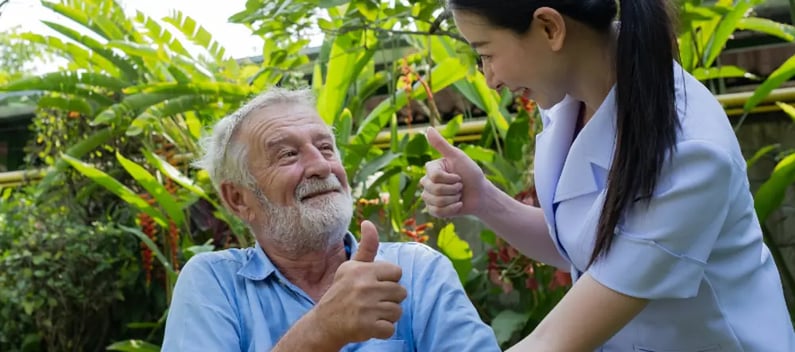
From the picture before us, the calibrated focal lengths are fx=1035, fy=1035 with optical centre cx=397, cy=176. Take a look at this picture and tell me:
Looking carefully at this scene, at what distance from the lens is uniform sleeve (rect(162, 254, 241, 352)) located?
72.9 inches

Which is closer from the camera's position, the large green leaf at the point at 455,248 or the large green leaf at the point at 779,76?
the large green leaf at the point at 779,76

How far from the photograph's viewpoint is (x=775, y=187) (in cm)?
296


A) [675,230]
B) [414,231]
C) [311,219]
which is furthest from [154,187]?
[675,230]

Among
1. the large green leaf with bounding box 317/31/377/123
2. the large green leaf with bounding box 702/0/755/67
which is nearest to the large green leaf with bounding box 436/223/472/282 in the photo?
the large green leaf with bounding box 317/31/377/123

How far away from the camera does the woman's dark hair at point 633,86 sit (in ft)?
4.39

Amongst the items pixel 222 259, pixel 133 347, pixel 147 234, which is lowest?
pixel 133 347

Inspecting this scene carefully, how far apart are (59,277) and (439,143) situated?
296 cm

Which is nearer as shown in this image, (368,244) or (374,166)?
(368,244)

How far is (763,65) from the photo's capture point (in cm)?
391

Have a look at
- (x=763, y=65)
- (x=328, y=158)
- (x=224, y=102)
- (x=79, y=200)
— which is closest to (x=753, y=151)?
(x=763, y=65)

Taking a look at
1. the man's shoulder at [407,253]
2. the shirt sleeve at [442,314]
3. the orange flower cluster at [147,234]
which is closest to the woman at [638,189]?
the shirt sleeve at [442,314]

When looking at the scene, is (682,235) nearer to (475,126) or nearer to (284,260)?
(284,260)

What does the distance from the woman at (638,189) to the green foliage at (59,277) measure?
3.12m

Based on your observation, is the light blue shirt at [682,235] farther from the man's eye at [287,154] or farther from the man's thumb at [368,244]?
the man's eye at [287,154]
